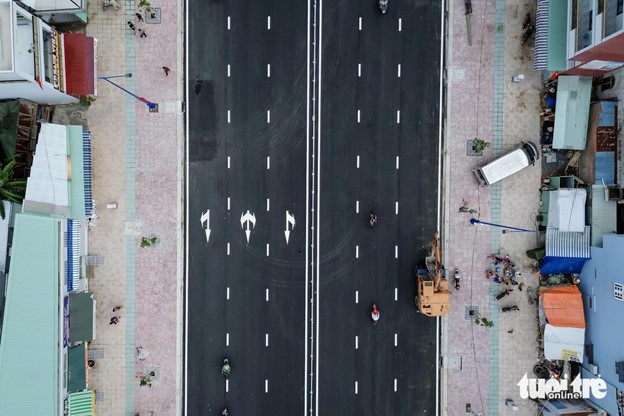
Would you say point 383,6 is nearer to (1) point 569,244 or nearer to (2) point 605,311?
(1) point 569,244

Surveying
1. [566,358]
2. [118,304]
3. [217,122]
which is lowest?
[566,358]

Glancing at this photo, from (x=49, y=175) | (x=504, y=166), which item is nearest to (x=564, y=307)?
(x=504, y=166)

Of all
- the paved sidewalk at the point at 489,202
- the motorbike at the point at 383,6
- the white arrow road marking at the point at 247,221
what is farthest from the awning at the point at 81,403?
the motorbike at the point at 383,6

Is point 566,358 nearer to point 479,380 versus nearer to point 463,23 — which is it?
point 479,380

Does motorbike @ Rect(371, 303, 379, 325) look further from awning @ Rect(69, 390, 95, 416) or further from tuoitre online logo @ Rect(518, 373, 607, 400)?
awning @ Rect(69, 390, 95, 416)

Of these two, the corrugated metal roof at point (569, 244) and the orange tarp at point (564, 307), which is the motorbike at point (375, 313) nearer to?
the orange tarp at point (564, 307)

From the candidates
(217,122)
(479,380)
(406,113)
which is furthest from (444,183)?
(217,122)
